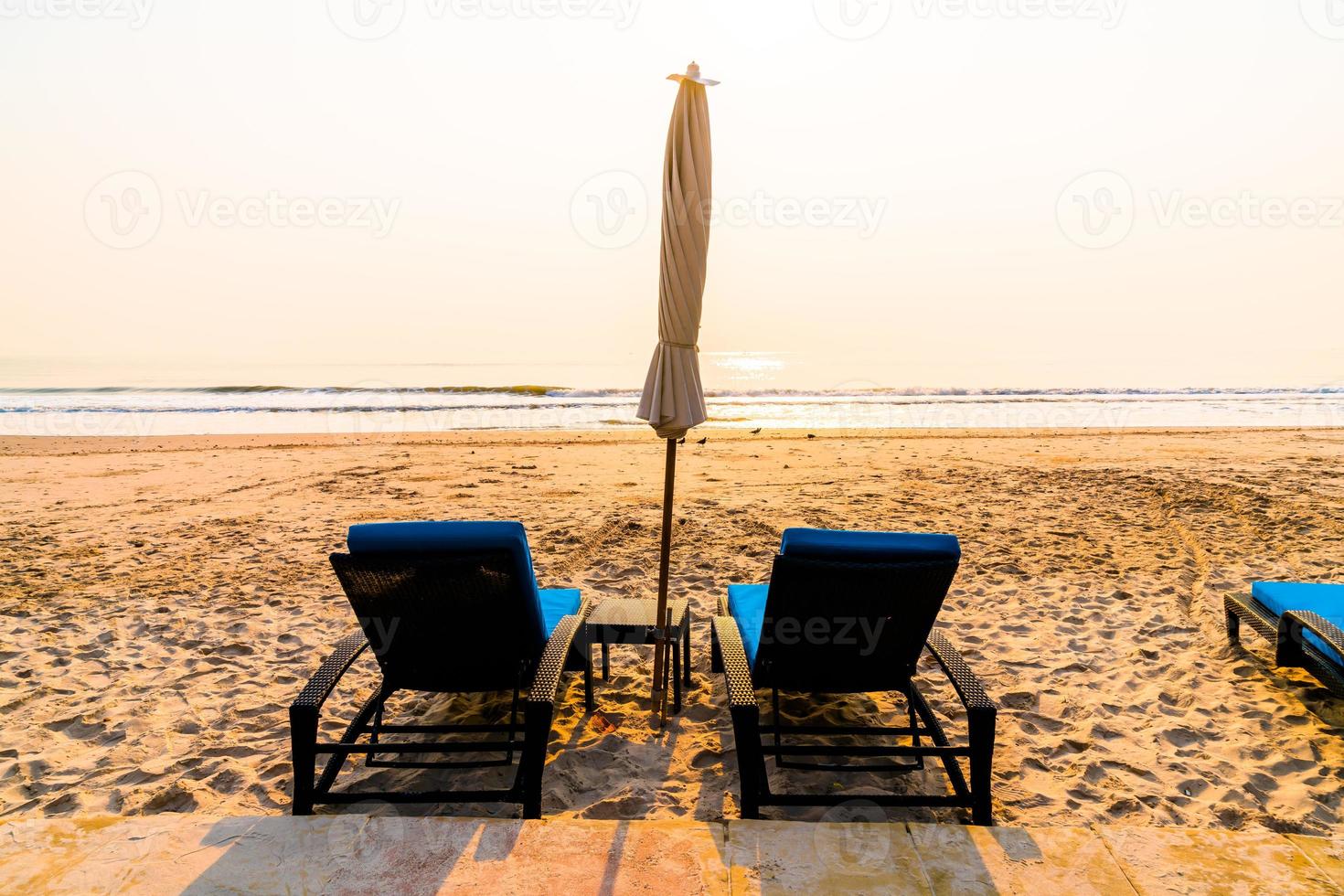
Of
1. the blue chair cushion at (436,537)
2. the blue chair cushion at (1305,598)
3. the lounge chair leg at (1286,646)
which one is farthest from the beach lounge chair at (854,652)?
the blue chair cushion at (1305,598)

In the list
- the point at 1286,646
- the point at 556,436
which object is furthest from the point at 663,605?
the point at 556,436

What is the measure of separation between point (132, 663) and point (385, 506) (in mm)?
4224

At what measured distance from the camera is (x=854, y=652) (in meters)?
3.30

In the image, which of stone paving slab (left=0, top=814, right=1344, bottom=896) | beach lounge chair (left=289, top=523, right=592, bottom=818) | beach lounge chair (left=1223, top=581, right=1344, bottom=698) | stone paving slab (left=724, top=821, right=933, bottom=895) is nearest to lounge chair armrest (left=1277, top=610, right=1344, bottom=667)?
beach lounge chair (left=1223, top=581, right=1344, bottom=698)

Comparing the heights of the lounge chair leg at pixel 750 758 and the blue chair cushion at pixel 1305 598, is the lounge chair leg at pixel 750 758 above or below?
below

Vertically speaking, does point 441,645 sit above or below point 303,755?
above

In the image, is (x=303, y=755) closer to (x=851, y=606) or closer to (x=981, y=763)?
(x=851, y=606)

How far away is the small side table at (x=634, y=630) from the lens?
3906 millimetres

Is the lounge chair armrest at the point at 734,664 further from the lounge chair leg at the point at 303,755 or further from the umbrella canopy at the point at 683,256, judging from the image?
the lounge chair leg at the point at 303,755

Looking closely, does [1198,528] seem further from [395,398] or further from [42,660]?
[395,398]

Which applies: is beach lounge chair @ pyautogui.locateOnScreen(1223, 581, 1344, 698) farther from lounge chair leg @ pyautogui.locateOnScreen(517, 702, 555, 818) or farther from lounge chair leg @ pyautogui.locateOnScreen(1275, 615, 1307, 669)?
lounge chair leg @ pyautogui.locateOnScreen(517, 702, 555, 818)

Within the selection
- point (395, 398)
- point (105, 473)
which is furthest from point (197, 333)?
point (105, 473)

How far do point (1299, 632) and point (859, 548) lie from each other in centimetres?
267

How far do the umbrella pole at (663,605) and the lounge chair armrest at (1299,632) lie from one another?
10.6 feet
